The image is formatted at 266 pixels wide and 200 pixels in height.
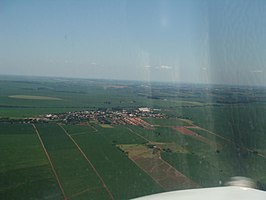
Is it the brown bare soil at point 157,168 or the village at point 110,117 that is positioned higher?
the village at point 110,117

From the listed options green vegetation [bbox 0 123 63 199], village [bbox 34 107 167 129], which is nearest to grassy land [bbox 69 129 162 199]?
green vegetation [bbox 0 123 63 199]

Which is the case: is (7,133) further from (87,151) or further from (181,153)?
(181,153)

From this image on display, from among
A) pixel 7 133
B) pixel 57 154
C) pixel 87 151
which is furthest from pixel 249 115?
pixel 7 133

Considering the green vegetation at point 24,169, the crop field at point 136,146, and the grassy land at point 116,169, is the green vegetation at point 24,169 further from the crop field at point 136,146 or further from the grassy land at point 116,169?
the grassy land at point 116,169

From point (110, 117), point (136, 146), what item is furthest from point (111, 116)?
point (136, 146)

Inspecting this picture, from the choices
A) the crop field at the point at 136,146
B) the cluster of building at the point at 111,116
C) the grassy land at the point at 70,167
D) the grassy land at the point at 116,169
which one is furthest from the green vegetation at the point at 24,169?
the cluster of building at the point at 111,116

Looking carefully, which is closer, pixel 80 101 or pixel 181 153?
pixel 181 153

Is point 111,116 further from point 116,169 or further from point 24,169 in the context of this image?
point 24,169
